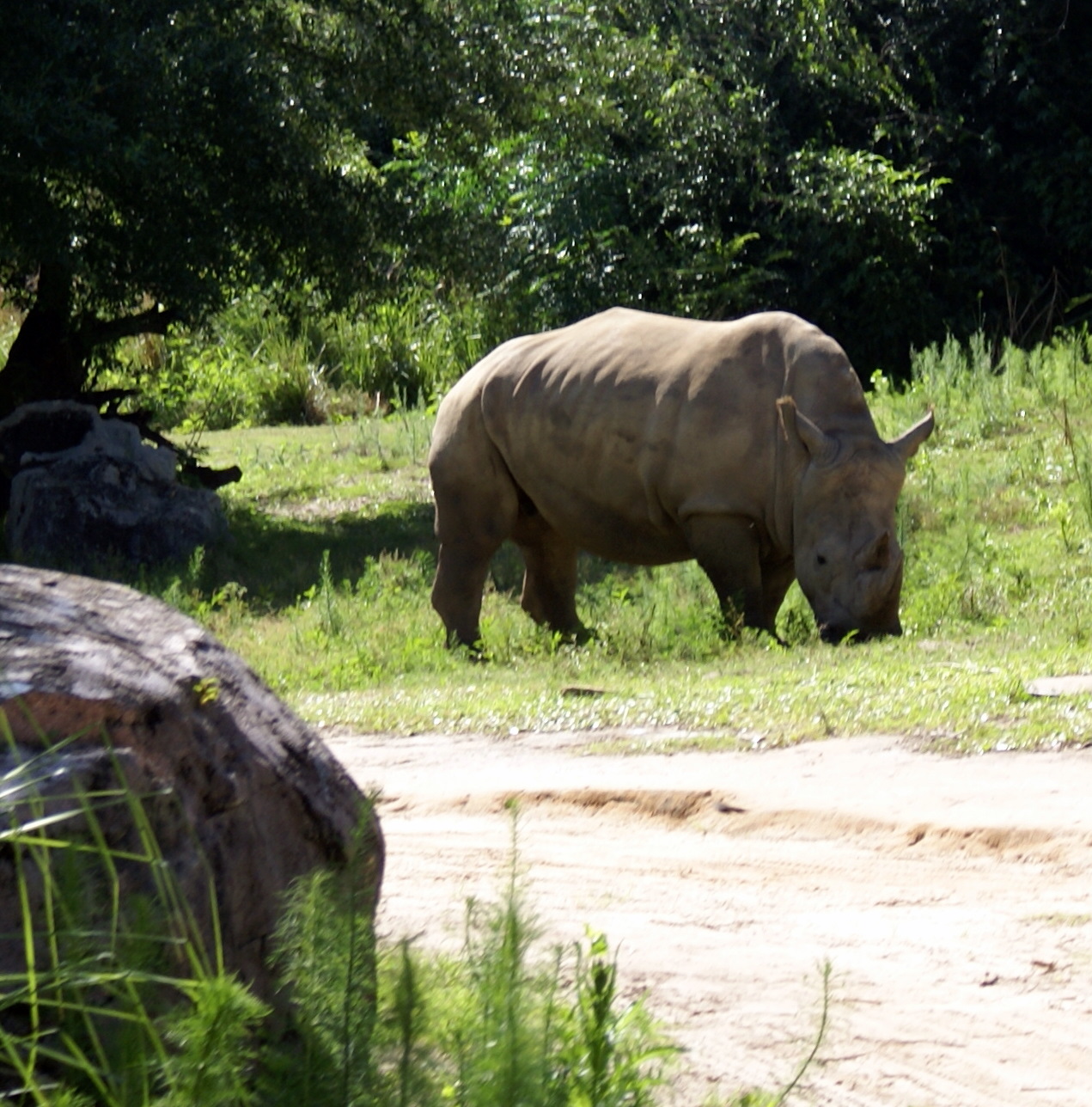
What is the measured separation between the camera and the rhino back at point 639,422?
10203 millimetres

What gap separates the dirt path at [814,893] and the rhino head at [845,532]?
9.93 feet

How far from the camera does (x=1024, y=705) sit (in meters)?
7.13

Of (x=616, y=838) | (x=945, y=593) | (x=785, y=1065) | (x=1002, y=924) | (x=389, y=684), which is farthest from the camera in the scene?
(x=945, y=593)

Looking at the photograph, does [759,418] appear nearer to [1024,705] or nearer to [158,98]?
[1024,705]

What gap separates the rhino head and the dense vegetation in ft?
21.7

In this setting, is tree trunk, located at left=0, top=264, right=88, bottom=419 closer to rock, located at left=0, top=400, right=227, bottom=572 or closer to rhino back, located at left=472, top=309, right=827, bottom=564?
rock, located at left=0, top=400, right=227, bottom=572

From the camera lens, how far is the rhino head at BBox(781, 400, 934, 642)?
9789 mm

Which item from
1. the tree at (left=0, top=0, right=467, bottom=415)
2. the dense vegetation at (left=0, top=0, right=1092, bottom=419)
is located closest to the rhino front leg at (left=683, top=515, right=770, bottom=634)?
the tree at (left=0, top=0, right=467, bottom=415)

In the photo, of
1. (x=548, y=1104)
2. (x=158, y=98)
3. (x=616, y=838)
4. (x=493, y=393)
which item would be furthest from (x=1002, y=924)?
(x=158, y=98)

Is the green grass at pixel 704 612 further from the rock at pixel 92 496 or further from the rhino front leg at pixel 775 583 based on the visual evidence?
the rock at pixel 92 496

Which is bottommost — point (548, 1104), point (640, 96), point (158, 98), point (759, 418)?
point (548, 1104)

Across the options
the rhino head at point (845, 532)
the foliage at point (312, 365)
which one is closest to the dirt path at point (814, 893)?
the rhino head at point (845, 532)

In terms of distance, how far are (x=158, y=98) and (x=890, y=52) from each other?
33.4 feet

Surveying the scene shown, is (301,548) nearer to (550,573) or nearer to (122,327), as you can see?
(122,327)
